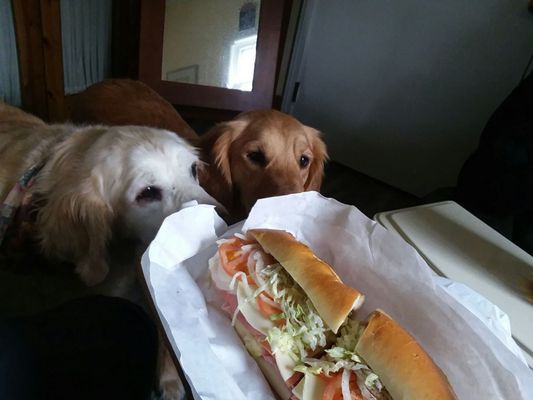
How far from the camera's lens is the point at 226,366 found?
61cm

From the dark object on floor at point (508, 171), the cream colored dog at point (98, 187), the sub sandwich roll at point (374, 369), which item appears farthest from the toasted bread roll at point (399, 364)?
the dark object on floor at point (508, 171)

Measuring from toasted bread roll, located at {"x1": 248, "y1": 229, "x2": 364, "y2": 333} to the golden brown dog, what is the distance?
1.62ft

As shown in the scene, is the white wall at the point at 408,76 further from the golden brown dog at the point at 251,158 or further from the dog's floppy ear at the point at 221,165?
the dog's floppy ear at the point at 221,165

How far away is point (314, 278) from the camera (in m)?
0.62

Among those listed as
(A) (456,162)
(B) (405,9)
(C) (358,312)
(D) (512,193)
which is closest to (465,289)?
(C) (358,312)

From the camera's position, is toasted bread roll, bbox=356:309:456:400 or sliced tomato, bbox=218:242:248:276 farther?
sliced tomato, bbox=218:242:248:276

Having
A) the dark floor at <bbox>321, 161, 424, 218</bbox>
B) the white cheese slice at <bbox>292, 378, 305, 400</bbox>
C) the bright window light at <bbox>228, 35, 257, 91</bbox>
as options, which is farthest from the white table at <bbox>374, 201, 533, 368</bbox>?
the bright window light at <bbox>228, 35, 257, 91</bbox>

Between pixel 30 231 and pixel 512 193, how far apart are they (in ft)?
4.64

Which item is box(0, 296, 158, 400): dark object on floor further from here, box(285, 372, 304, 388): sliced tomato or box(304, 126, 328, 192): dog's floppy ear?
box(304, 126, 328, 192): dog's floppy ear

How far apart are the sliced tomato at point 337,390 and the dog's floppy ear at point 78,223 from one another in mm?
601

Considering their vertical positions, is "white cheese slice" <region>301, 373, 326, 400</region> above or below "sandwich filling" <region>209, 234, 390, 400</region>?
below

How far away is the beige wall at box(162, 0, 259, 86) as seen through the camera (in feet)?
7.53

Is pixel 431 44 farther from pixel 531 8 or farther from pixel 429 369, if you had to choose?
pixel 429 369

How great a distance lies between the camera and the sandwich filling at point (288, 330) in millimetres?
563
